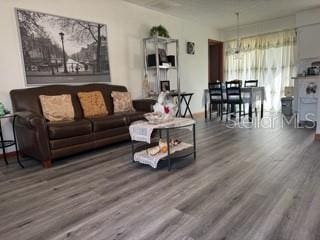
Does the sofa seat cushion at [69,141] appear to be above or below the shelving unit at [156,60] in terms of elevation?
below

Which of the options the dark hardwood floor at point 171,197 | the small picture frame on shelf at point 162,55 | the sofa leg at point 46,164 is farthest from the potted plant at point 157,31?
the sofa leg at point 46,164

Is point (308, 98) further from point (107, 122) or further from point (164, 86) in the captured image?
point (107, 122)

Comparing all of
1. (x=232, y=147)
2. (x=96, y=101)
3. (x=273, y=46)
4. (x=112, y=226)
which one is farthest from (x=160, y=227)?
(x=273, y=46)

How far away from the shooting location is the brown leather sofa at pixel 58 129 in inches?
107

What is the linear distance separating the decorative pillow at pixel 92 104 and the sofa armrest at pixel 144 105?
64cm

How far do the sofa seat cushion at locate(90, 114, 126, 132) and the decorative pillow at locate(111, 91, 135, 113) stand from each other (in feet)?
1.70

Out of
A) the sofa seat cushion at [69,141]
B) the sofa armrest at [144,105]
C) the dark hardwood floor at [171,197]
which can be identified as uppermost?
the sofa armrest at [144,105]

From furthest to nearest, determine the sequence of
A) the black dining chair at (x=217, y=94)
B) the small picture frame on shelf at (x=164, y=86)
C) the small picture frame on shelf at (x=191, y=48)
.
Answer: the small picture frame on shelf at (x=191, y=48) < the black dining chair at (x=217, y=94) < the small picture frame on shelf at (x=164, y=86)

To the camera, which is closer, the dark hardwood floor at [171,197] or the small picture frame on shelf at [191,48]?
the dark hardwood floor at [171,197]

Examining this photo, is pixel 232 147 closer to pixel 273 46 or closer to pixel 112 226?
pixel 112 226

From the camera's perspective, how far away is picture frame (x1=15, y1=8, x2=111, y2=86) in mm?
3361

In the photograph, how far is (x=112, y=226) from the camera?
1.57 meters

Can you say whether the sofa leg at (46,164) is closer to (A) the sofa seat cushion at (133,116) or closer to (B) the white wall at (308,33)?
(A) the sofa seat cushion at (133,116)

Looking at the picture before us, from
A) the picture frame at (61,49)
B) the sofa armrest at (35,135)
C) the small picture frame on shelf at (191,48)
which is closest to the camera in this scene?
the sofa armrest at (35,135)
